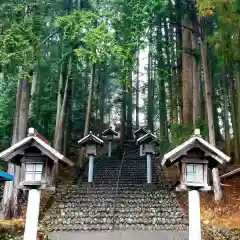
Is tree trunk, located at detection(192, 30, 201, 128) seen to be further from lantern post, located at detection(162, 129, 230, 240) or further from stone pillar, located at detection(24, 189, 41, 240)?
stone pillar, located at detection(24, 189, 41, 240)

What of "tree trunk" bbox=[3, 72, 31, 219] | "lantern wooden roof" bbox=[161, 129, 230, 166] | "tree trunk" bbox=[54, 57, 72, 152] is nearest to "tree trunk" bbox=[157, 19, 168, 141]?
"tree trunk" bbox=[54, 57, 72, 152]

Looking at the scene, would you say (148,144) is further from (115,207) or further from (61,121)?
(115,207)

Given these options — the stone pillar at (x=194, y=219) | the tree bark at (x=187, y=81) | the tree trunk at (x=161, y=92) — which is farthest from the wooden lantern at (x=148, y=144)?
the stone pillar at (x=194, y=219)

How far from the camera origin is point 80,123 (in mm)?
28734

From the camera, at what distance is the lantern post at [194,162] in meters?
7.43

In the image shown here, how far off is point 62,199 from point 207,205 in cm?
621

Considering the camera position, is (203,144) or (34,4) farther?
(34,4)

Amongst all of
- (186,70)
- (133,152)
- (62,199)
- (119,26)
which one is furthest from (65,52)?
(133,152)

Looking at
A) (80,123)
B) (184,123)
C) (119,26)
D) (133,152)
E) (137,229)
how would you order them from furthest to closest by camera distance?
(80,123)
(133,152)
(184,123)
(119,26)
(137,229)

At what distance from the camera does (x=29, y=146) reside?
7.85 metres

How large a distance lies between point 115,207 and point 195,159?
661cm

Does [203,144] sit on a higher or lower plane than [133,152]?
lower

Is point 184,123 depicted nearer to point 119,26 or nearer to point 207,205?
point 207,205

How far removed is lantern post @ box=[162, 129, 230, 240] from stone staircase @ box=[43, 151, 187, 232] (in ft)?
14.3
